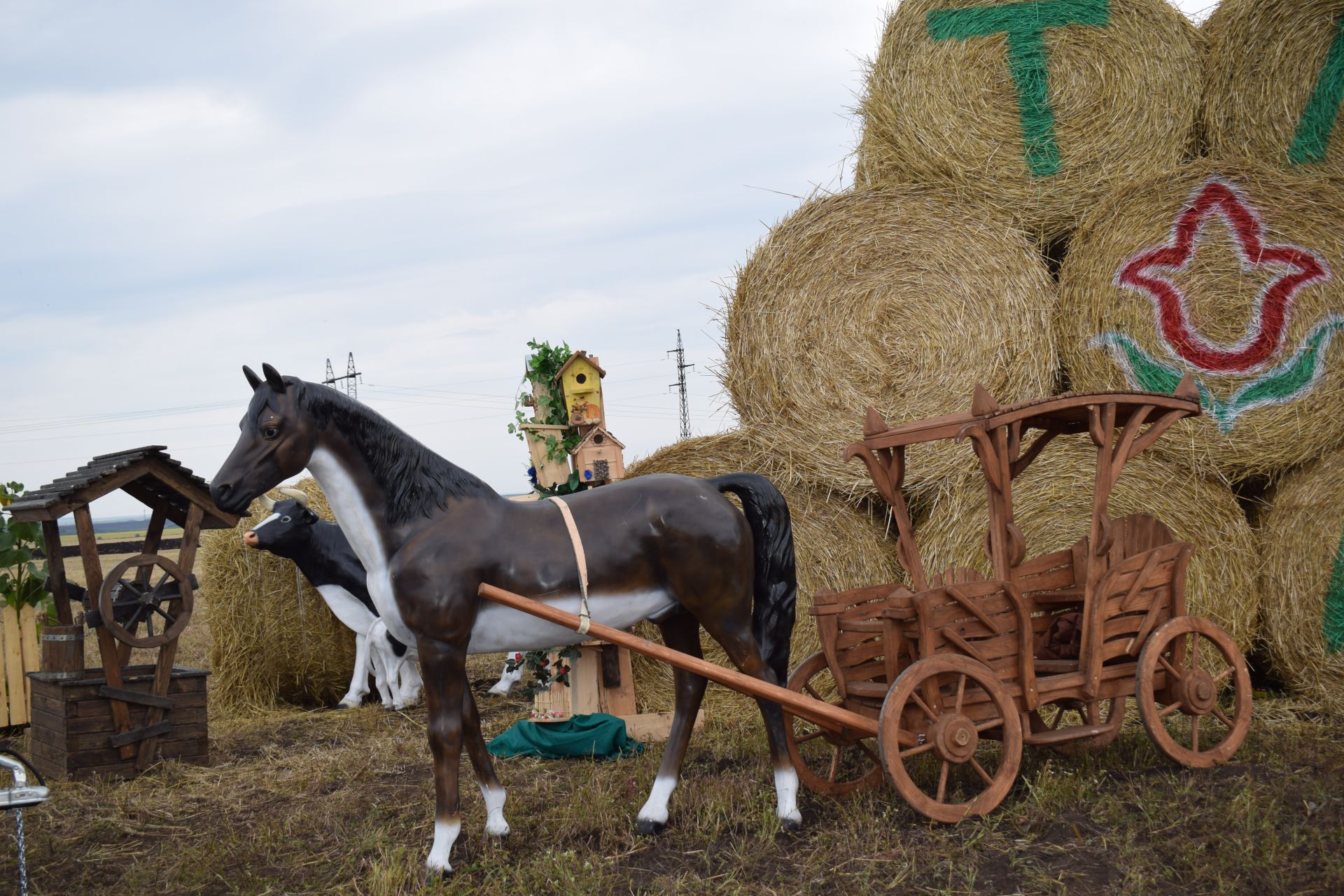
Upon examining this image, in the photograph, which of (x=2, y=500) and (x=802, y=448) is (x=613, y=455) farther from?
(x=2, y=500)

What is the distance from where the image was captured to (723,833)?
13.1 feet

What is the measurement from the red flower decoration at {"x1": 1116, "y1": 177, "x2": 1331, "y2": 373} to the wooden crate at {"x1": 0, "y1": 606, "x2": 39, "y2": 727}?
665 centimetres

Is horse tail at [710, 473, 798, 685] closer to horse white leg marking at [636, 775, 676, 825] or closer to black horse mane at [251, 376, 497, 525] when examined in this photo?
horse white leg marking at [636, 775, 676, 825]

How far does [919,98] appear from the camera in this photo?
5.75 metres

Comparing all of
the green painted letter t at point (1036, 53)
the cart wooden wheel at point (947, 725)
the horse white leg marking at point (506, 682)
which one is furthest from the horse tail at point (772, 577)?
the horse white leg marking at point (506, 682)

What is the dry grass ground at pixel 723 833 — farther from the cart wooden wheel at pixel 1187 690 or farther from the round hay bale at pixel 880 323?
the round hay bale at pixel 880 323

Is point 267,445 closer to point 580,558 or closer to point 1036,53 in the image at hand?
point 580,558

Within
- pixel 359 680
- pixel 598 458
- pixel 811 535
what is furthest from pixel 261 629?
pixel 811 535

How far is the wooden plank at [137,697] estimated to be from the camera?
17.7 ft

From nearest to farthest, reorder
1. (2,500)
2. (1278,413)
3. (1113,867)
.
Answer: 1. (1113,867)
2. (1278,413)
3. (2,500)

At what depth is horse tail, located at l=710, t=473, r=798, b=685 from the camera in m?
4.22

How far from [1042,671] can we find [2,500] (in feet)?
20.0

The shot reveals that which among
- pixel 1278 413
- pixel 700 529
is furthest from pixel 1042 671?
pixel 1278 413

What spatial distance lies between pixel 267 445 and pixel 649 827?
1.94 meters
